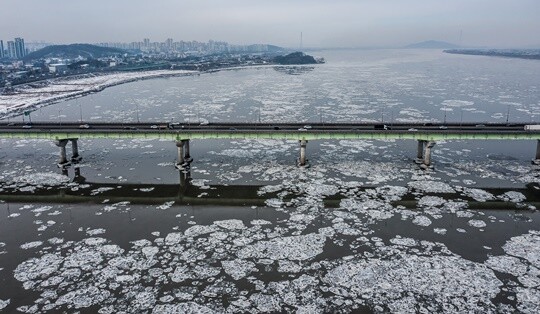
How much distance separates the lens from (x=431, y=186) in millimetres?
38938

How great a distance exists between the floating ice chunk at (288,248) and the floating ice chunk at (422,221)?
24.8 ft

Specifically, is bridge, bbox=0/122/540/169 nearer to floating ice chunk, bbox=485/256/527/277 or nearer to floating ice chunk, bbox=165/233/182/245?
floating ice chunk, bbox=165/233/182/245

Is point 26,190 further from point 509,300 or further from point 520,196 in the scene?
point 520,196

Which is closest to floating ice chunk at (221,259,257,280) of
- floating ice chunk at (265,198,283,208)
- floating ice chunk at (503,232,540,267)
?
floating ice chunk at (265,198,283,208)

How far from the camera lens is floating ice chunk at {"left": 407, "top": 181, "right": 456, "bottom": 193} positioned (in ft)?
125

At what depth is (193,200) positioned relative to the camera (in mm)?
36938

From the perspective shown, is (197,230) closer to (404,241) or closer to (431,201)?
(404,241)

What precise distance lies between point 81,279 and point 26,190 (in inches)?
751

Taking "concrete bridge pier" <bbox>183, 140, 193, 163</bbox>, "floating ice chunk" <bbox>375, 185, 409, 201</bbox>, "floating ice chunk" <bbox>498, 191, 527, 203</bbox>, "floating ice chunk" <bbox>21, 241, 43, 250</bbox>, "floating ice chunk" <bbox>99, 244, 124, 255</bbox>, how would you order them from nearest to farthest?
"floating ice chunk" <bbox>99, 244, 124, 255</bbox>
"floating ice chunk" <bbox>21, 241, 43, 250</bbox>
"floating ice chunk" <bbox>498, 191, 527, 203</bbox>
"floating ice chunk" <bbox>375, 185, 409, 201</bbox>
"concrete bridge pier" <bbox>183, 140, 193, 163</bbox>

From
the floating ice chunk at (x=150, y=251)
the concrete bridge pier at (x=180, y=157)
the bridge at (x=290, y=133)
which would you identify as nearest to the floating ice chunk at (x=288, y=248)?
the floating ice chunk at (x=150, y=251)

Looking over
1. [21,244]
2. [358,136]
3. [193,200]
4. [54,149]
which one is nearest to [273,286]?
[193,200]

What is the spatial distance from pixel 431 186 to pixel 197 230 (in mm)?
21551

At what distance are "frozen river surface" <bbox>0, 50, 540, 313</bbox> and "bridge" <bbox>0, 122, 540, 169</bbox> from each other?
2.66 m

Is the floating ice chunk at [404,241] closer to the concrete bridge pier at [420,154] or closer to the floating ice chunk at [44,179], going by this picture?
the concrete bridge pier at [420,154]
